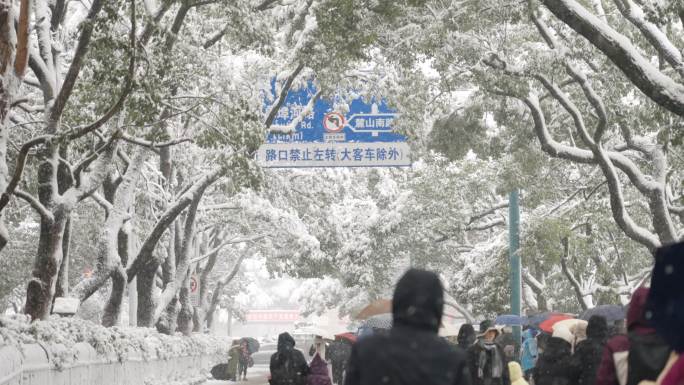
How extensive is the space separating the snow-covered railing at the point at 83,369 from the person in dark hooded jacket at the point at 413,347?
7.12 m

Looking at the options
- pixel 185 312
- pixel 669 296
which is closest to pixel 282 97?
pixel 185 312

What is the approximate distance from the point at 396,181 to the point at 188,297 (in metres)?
11.3

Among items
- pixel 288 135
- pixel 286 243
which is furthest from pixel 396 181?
pixel 288 135

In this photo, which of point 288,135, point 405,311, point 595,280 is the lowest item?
point 405,311

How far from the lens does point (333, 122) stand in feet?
83.4

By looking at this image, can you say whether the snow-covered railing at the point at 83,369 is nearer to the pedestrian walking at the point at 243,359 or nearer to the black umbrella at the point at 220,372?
the black umbrella at the point at 220,372

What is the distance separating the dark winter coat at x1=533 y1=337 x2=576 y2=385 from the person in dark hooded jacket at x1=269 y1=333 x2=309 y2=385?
2.80 meters

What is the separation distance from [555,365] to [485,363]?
89.8 inches

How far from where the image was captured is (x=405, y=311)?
4.95 metres

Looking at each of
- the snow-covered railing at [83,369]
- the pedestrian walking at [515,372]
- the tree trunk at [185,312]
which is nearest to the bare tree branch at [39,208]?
the snow-covered railing at [83,369]

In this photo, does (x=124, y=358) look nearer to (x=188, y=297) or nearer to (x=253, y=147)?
(x=253, y=147)

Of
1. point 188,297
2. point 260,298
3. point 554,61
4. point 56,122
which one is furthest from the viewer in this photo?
point 260,298

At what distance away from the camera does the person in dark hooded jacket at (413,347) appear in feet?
16.1

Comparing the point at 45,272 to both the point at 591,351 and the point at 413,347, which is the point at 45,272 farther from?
the point at 413,347
